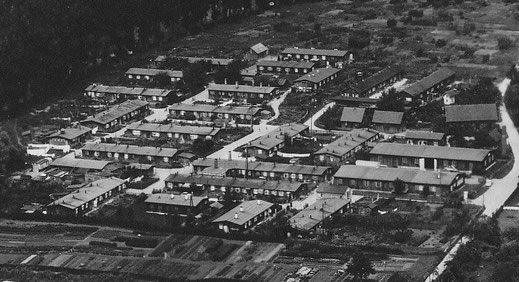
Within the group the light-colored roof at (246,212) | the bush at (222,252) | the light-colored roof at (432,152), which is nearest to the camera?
the bush at (222,252)

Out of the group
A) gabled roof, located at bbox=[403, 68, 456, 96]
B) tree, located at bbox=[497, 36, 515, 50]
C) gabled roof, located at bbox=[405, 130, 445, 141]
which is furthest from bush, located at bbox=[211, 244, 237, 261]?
tree, located at bbox=[497, 36, 515, 50]

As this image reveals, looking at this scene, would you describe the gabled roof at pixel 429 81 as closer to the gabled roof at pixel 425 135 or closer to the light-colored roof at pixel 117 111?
the gabled roof at pixel 425 135

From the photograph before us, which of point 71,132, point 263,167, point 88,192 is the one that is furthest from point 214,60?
point 88,192

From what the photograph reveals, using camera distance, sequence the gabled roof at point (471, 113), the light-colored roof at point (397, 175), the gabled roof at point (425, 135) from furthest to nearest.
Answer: the gabled roof at point (471, 113), the gabled roof at point (425, 135), the light-colored roof at point (397, 175)

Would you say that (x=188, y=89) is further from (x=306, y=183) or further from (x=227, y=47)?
(x=306, y=183)

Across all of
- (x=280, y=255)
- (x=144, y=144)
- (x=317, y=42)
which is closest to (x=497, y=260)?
(x=280, y=255)

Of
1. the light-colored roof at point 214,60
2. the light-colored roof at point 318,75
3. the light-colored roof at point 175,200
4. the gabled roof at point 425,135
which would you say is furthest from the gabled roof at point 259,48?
the light-colored roof at point 175,200

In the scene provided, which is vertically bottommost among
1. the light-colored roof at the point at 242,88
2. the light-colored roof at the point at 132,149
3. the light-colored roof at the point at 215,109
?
the light-colored roof at the point at 132,149

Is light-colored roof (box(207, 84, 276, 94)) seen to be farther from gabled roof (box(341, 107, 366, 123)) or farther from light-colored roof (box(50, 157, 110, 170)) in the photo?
light-colored roof (box(50, 157, 110, 170))
